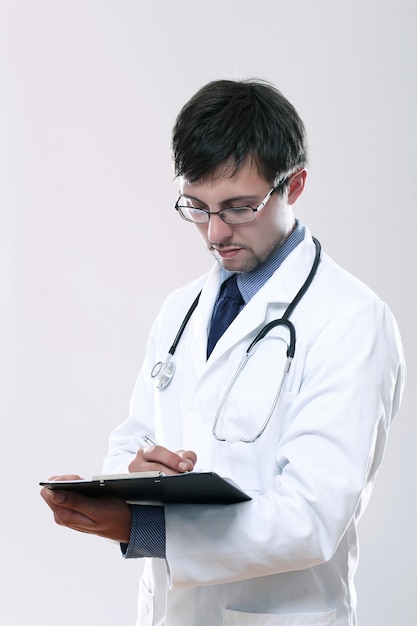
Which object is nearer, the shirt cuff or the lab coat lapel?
the shirt cuff

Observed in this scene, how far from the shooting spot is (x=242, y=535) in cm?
132

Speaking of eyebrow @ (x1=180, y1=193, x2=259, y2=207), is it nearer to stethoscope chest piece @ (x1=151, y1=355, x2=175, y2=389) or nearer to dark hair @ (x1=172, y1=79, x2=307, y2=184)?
dark hair @ (x1=172, y1=79, x2=307, y2=184)

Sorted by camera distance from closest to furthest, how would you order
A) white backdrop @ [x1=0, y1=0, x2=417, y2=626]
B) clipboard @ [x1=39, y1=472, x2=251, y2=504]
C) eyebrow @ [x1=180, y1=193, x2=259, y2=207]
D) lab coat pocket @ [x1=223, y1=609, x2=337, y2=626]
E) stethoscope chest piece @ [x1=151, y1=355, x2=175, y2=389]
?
clipboard @ [x1=39, y1=472, x2=251, y2=504] → lab coat pocket @ [x1=223, y1=609, x2=337, y2=626] → eyebrow @ [x1=180, y1=193, x2=259, y2=207] → stethoscope chest piece @ [x1=151, y1=355, x2=175, y2=389] → white backdrop @ [x1=0, y1=0, x2=417, y2=626]

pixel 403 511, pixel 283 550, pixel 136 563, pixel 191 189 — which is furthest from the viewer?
pixel 136 563

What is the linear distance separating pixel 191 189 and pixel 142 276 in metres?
1.23

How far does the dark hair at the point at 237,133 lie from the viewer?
61.0 inches

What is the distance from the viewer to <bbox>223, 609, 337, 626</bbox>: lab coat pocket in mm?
1447

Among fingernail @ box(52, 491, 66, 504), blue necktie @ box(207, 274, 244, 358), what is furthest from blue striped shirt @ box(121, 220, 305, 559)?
blue necktie @ box(207, 274, 244, 358)

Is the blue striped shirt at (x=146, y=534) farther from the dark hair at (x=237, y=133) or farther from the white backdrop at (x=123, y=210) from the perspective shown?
the white backdrop at (x=123, y=210)

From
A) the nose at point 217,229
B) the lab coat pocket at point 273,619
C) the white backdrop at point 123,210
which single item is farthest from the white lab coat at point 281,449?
the white backdrop at point 123,210

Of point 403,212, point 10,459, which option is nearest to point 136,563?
point 10,459

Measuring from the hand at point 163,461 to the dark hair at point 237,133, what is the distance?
1.70 ft

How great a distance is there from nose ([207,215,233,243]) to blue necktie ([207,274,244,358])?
180mm

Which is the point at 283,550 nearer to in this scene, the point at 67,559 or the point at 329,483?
the point at 329,483
